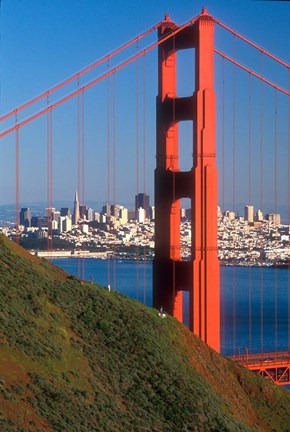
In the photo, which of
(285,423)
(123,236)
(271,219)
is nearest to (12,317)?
(285,423)

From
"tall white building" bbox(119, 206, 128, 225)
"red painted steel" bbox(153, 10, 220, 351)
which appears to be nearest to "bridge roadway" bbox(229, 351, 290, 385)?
"red painted steel" bbox(153, 10, 220, 351)

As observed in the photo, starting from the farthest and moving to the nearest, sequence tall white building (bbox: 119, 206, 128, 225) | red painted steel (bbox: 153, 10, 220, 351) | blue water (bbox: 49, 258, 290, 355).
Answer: tall white building (bbox: 119, 206, 128, 225), blue water (bbox: 49, 258, 290, 355), red painted steel (bbox: 153, 10, 220, 351)

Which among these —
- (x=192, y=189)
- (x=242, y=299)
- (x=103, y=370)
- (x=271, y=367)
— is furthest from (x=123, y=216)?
(x=103, y=370)

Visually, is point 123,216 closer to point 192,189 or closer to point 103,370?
point 192,189

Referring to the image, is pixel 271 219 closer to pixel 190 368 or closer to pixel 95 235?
pixel 95 235

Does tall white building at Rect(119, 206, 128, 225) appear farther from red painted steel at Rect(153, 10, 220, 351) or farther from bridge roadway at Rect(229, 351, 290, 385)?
red painted steel at Rect(153, 10, 220, 351)
